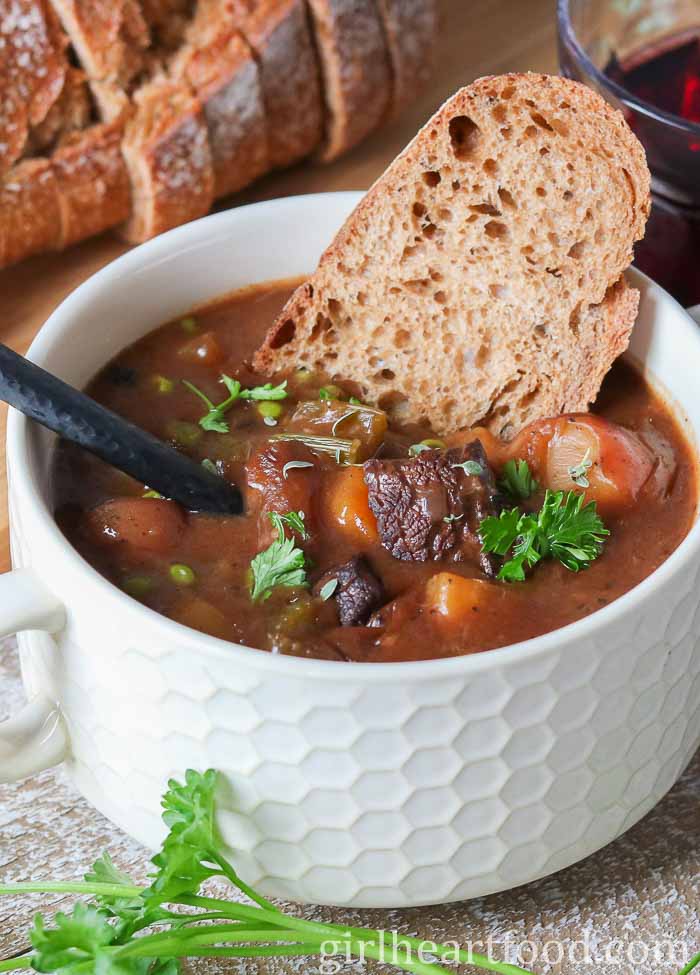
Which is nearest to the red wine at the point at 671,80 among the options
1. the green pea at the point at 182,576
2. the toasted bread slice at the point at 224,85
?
the toasted bread slice at the point at 224,85

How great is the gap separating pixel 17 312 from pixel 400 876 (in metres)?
1.77

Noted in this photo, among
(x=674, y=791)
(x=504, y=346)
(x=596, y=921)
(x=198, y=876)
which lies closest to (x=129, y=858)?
(x=198, y=876)

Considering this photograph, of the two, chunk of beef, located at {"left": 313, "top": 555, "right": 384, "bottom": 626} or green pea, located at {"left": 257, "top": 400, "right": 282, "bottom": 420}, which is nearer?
chunk of beef, located at {"left": 313, "top": 555, "right": 384, "bottom": 626}

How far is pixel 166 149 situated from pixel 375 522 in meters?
1.31

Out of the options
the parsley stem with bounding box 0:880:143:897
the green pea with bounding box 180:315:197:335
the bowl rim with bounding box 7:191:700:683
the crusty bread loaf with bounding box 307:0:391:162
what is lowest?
the parsley stem with bounding box 0:880:143:897

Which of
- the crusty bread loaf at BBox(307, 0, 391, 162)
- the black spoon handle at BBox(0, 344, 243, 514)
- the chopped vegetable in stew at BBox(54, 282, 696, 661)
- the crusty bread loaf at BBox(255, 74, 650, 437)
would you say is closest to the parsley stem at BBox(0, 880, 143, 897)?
the chopped vegetable in stew at BBox(54, 282, 696, 661)

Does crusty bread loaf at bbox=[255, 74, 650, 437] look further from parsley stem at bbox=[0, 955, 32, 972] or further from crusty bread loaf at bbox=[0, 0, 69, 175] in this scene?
parsley stem at bbox=[0, 955, 32, 972]

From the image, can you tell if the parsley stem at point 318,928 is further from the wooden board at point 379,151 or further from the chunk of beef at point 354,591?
the wooden board at point 379,151

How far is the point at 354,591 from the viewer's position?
186 centimetres

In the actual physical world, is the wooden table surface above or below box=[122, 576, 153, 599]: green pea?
below

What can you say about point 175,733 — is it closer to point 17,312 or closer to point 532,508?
point 532,508

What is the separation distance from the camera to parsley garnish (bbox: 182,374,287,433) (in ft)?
→ 7.23

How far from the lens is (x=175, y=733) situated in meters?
1.74

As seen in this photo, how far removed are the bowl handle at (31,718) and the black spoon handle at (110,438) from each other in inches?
8.9
